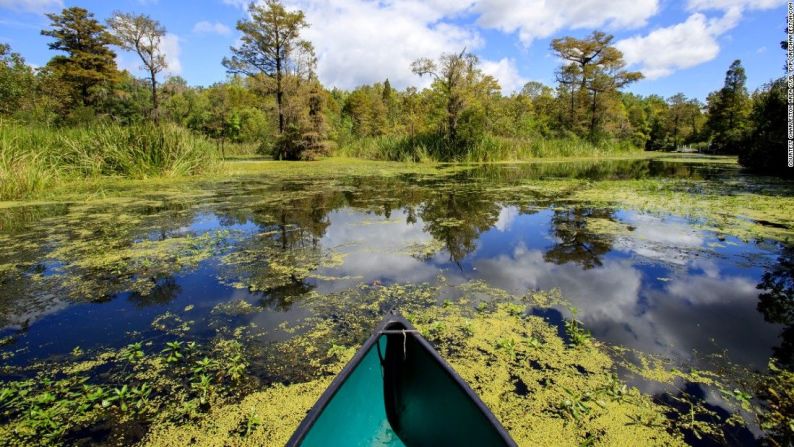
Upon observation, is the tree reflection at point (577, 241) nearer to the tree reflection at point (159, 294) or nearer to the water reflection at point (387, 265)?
the water reflection at point (387, 265)

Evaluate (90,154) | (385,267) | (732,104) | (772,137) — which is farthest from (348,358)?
(732,104)

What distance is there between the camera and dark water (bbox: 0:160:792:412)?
248cm

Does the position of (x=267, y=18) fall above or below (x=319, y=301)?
above

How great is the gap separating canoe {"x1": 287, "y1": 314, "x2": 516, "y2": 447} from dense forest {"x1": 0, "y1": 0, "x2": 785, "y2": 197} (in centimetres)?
901

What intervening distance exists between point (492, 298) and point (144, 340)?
238 cm

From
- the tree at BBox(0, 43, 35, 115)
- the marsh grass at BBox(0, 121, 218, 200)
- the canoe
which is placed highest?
the tree at BBox(0, 43, 35, 115)

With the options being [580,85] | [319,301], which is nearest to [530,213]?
[319,301]

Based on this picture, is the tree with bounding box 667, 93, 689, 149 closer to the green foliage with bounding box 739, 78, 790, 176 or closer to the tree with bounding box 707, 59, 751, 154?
the tree with bounding box 707, 59, 751, 154

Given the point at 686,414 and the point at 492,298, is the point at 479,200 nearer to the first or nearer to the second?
the point at 492,298

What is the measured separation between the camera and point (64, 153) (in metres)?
9.08

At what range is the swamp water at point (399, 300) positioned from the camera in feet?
5.97

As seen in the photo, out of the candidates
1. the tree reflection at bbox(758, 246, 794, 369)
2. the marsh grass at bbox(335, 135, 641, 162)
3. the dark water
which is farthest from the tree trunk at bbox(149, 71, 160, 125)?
the tree reflection at bbox(758, 246, 794, 369)

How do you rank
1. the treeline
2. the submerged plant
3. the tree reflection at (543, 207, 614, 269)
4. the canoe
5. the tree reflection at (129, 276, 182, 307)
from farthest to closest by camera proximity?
the treeline → the tree reflection at (543, 207, 614, 269) → the tree reflection at (129, 276, 182, 307) → the submerged plant → the canoe

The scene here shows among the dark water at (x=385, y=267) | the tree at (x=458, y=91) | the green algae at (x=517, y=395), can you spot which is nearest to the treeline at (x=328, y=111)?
the tree at (x=458, y=91)
